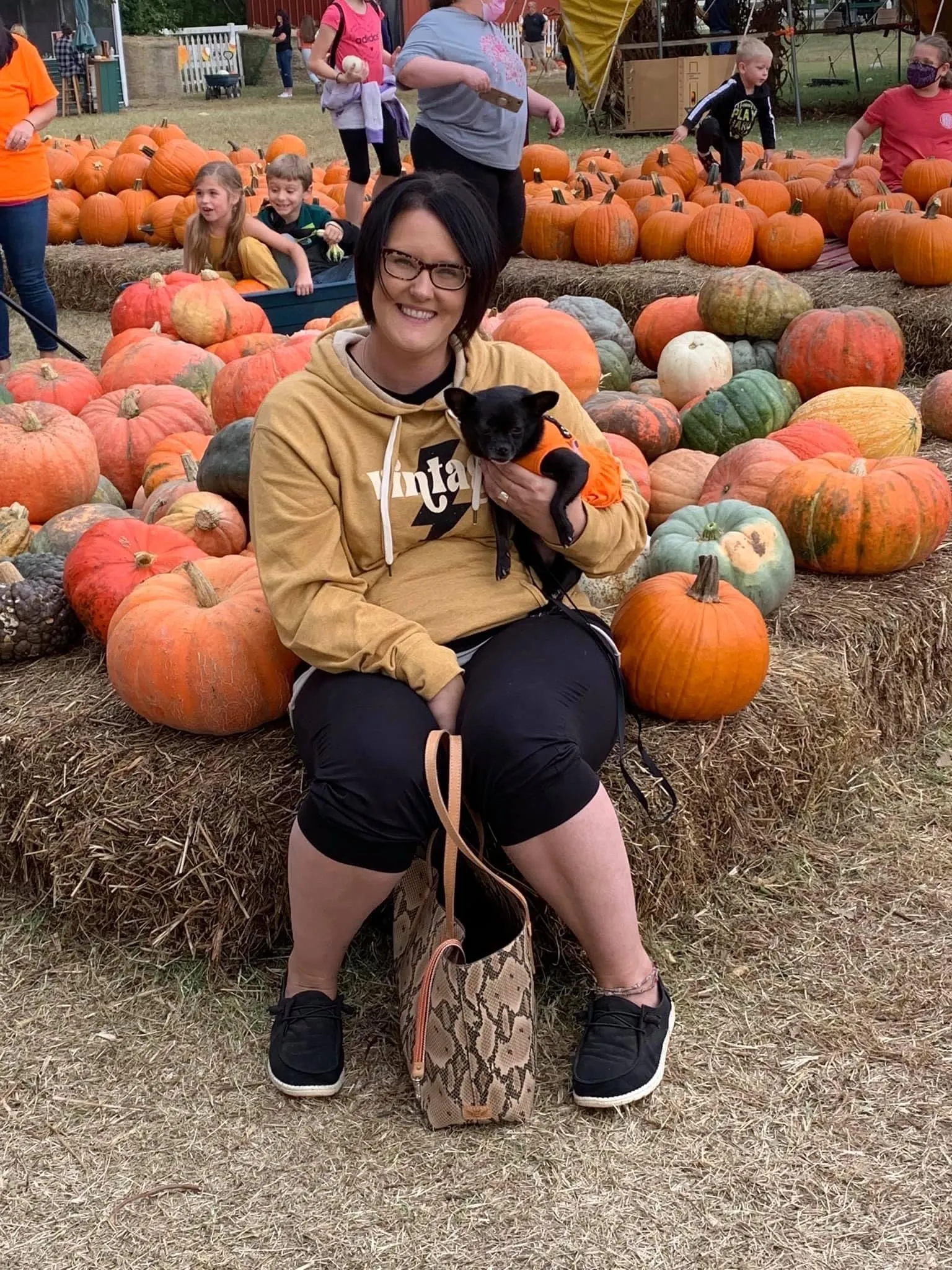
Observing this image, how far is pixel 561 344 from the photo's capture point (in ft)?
14.5

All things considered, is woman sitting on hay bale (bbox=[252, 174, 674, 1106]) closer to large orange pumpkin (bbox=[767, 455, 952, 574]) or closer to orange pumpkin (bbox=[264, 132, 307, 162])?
large orange pumpkin (bbox=[767, 455, 952, 574])

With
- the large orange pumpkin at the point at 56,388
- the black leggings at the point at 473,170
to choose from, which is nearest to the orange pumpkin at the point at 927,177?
the black leggings at the point at 473,170

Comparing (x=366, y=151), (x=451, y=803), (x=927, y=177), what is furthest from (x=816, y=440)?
(x=366, y=151)

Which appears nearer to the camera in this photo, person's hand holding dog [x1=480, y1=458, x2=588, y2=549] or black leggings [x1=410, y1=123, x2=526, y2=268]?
person's hand holding dog [x1=480, y1=458, x2=588, y2=549]

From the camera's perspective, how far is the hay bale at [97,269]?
31.2 feet

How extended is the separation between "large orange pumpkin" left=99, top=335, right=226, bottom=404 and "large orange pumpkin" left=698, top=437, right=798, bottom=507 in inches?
84.6

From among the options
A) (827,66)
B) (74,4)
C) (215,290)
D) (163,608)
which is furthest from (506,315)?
(74,4)

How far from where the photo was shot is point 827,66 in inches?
1051

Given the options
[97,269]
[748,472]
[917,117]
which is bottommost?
[97,269]

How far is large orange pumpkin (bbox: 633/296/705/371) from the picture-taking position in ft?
18.9

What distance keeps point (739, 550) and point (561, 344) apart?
1.42 m

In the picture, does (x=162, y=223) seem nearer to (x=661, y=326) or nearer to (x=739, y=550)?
(x=661, y=326)

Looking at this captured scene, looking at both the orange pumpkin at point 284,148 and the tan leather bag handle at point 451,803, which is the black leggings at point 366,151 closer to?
the orange pumpkin at point 284,148

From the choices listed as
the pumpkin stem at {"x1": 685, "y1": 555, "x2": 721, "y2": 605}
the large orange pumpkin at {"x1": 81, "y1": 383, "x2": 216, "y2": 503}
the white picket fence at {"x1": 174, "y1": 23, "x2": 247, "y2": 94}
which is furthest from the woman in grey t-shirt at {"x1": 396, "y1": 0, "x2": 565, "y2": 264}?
the white picket fence at {"x1": 174, "y1": 23, "x2": 247, "y2": 94}
